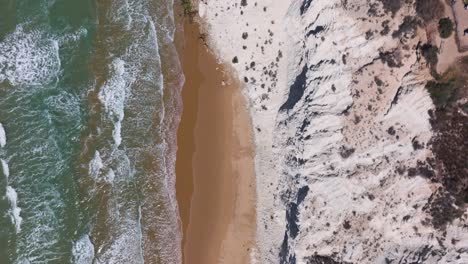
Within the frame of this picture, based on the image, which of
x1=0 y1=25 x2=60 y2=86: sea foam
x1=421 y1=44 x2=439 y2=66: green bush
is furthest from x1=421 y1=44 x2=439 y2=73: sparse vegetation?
x1=0 y1=25 x2=60 y2=86: sea foam

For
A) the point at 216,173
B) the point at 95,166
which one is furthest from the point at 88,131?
the point at 216,173

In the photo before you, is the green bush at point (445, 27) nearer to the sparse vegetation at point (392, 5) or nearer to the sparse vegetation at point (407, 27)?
the sparse vegetation at point (407, 27)

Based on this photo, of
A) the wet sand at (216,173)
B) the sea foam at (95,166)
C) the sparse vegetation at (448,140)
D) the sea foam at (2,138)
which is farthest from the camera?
the wet sand at (216,173)

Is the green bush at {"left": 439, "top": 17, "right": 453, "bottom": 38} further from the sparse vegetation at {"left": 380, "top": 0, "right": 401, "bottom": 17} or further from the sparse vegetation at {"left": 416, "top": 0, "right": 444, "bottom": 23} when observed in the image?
the sparse vegetation at {"left": 380, "top": 0, "right": 401, "bottom": 17}

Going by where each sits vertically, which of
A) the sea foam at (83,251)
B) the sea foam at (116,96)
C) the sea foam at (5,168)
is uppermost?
the sea foam at (116,96)

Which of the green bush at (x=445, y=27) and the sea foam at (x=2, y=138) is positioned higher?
the green bush at (x=445, y=27)

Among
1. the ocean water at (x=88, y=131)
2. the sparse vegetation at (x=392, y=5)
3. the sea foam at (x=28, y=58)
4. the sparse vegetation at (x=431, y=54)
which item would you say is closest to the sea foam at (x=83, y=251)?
the ocean water at (x=88, y=131)
